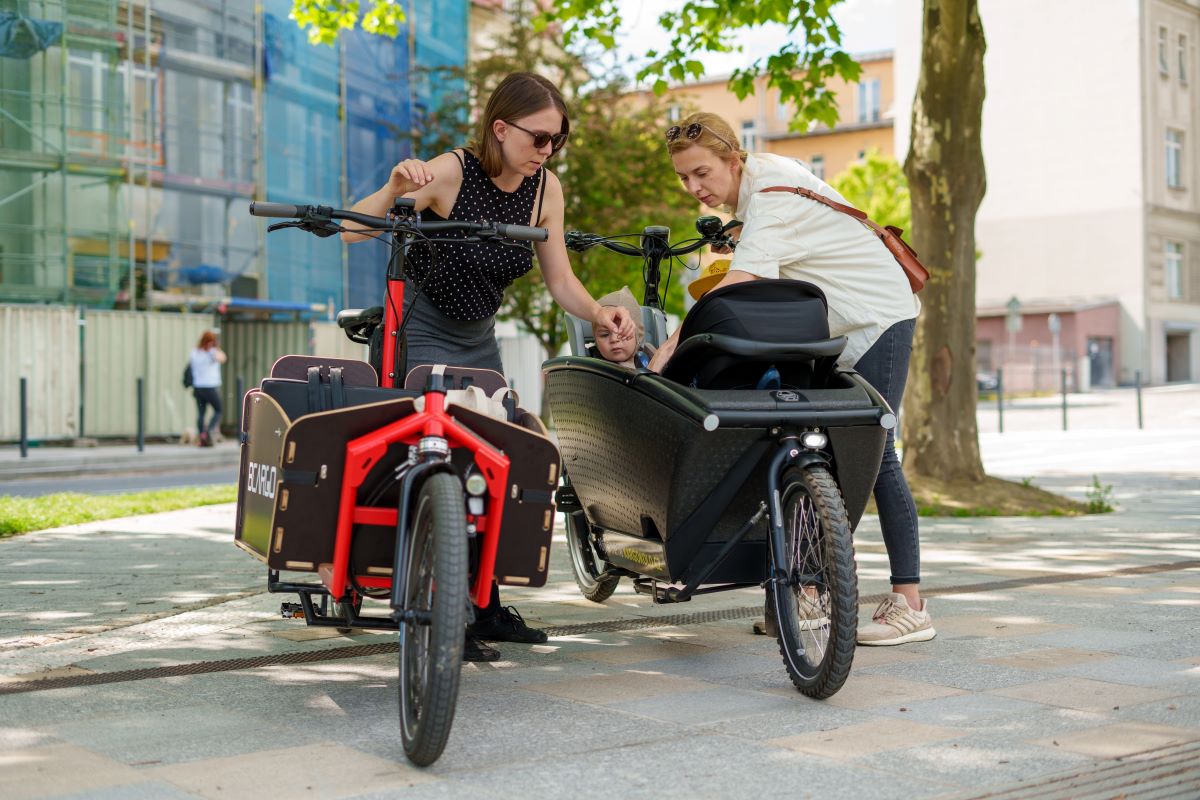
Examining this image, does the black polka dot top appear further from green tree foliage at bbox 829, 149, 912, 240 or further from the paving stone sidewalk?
green tree foliage at bbox 829, 149, 912, 240

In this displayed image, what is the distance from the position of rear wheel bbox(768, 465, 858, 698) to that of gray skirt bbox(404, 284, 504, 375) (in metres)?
1.22

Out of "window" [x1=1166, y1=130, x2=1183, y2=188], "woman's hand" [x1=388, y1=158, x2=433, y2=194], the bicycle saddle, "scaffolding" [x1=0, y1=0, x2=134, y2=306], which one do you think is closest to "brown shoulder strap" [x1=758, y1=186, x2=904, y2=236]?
"woman's hand" [x1=388, y1=158, x2=433, y2=194]

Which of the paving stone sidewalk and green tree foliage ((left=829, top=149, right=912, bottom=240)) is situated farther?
green tree foliage ((left=829, top=149, right=912, bottom=240))

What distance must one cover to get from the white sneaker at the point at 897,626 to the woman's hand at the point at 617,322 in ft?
4.39

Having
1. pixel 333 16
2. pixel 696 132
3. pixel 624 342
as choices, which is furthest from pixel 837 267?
pixel 333 16

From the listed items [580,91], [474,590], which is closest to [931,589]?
[474,590]

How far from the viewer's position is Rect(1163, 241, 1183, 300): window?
55.5 m

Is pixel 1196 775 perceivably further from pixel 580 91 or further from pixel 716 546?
pixel 580 91

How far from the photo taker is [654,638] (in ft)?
18.0

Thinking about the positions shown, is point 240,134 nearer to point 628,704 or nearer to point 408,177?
point 408,177

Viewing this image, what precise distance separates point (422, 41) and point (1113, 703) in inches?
1175

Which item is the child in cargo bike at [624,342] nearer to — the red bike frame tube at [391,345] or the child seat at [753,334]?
the child seat at [753,334]

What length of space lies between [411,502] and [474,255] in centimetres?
→ 138

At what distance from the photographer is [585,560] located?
5.90 meters
